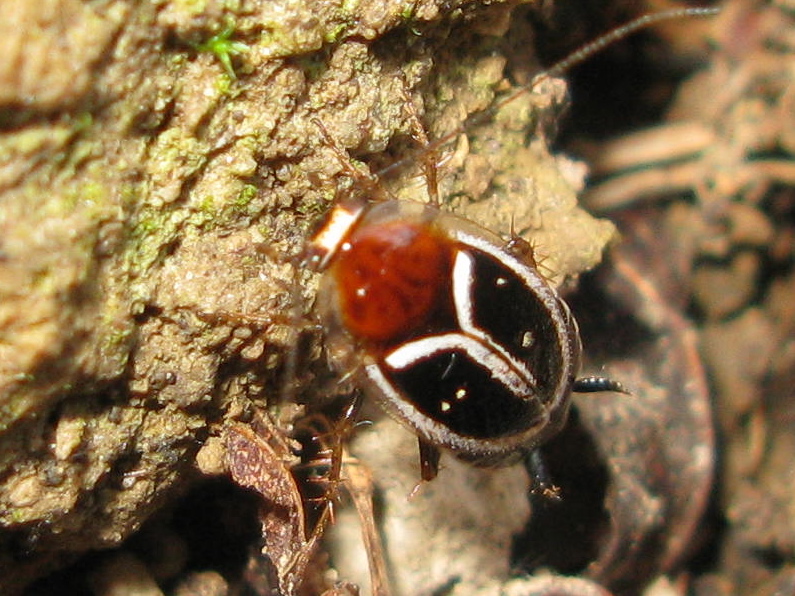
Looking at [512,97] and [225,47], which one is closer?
[225,47]

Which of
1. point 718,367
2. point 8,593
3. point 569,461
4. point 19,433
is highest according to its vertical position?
point 19,433

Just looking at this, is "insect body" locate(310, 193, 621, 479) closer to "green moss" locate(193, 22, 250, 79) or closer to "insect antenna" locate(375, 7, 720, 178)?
"insect antenna" locate(375, 7, 720, 178)

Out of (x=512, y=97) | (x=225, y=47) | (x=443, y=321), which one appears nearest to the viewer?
(x=225, y=47)

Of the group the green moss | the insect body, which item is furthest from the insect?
the green moss

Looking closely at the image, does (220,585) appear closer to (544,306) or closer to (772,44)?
(544,306)

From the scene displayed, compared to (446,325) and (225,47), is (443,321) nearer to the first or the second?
(446,325)

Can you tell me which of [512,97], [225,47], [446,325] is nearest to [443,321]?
[446,325]

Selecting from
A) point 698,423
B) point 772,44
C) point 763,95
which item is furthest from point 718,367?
point 772,44

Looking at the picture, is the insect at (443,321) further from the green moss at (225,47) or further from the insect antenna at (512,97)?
the green moss at (225,47)
